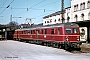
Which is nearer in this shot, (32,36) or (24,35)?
(32,36)

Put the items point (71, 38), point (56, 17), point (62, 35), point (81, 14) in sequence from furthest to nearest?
1. point (56, 17)
2. point (81, 14)
3. point (62, 35)
4. point (71, 38)

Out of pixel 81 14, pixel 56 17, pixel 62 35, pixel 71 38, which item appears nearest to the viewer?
pixel 71 38

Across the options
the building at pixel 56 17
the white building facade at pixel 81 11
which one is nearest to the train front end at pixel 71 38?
the white building facade at pixel 81 11

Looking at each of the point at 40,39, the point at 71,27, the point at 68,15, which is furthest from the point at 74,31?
the point at 68,15

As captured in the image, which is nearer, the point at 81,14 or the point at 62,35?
the point at 62,35

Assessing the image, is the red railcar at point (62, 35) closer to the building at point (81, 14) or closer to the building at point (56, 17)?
the building at point (81, 14)

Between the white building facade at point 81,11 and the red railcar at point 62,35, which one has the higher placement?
the white building facade at point 81,11

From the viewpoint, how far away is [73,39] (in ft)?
78.1

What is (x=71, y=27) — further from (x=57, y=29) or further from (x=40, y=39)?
(x=40, y=39)

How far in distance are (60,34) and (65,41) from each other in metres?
1.22

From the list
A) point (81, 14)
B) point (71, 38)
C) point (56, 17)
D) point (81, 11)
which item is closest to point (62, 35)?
point (71, 38)

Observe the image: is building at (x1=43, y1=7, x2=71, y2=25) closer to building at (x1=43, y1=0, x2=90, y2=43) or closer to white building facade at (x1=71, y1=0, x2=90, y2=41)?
building at (x1=43, y1=0, x2=90, y2=43)

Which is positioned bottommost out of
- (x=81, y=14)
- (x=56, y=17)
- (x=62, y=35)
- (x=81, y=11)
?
(x=62, y=35)

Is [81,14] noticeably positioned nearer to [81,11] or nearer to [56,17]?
[81,11]
